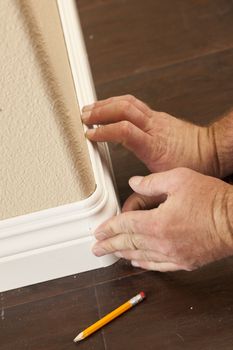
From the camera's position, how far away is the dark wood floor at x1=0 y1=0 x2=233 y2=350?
0.75 m

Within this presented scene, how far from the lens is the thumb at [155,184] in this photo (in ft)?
2.27

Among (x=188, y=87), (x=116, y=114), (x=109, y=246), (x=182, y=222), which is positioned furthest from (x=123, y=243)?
(x=188, y=87)

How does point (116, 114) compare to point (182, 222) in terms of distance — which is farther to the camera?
point (116, 114)

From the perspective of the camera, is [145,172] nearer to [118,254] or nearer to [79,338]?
[118,254]

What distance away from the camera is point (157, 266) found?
76cm

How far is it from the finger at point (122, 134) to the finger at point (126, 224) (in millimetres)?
136

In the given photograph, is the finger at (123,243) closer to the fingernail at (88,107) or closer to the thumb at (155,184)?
the thumb at (155,184)

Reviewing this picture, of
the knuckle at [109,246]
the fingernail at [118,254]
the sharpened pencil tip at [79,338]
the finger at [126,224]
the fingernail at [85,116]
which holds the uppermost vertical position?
the fingernail at [85,116]

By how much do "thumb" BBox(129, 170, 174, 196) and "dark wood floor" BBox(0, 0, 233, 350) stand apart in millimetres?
176

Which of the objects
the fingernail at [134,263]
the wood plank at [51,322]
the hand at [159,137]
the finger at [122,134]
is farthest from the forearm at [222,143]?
the wood plank at [51,322]

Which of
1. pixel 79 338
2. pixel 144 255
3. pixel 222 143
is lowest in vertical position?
pixel 79 338

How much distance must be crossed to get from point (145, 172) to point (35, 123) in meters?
0.39

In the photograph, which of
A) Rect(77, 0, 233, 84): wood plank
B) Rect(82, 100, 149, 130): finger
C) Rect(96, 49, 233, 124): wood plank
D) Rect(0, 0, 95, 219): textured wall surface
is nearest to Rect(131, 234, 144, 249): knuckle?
Rect(0, 0, 95, 219): textured wall surface

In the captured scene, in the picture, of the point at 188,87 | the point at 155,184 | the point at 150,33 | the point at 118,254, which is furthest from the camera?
the point at 150,33
